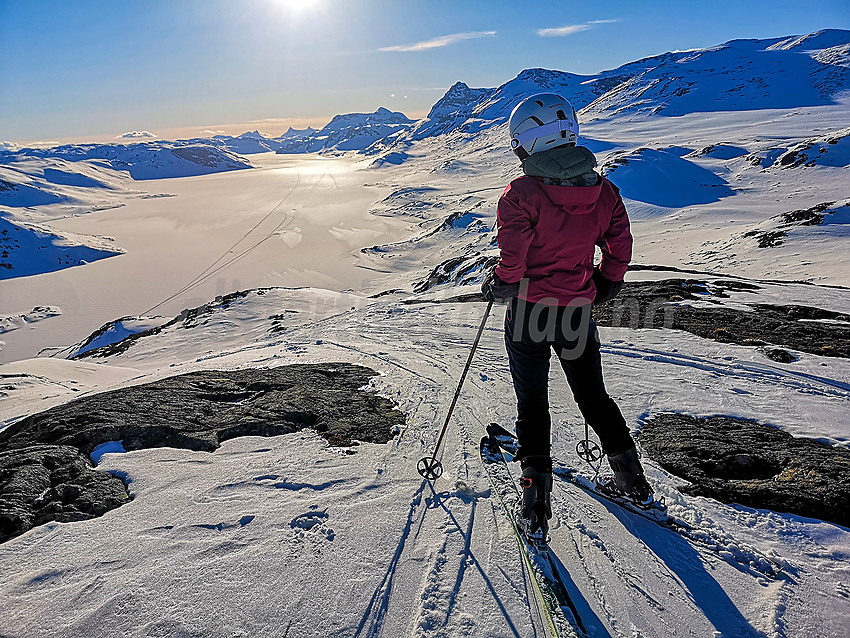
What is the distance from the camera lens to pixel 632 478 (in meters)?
3.52

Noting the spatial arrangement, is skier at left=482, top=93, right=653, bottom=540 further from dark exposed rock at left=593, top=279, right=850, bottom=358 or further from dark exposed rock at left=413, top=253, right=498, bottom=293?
dark exposed rock at left=413, top=253, right=498, bottom=293

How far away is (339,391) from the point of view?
727 cm

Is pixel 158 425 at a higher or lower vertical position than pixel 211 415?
higher

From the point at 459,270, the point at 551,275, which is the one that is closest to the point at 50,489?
the point at 551,275

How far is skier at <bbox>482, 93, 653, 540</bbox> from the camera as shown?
3.04 m

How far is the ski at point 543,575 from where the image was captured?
103 inches

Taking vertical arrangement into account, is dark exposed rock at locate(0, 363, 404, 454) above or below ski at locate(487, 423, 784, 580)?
below

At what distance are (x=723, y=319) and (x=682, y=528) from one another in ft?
25.8

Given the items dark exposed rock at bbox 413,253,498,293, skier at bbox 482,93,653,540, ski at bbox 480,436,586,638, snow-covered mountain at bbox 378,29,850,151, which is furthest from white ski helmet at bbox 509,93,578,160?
snow-covered mountain at bbox 378,29,850,151

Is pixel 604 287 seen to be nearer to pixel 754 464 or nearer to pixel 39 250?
pixel 754 464

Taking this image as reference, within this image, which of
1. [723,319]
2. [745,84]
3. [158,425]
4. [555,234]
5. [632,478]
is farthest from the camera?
[745,84]

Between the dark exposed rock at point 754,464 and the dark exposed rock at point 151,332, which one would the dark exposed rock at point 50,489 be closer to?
the dark exposed rock at point 754,464

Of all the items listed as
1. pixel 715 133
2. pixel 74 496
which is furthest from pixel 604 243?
pixel 715 133

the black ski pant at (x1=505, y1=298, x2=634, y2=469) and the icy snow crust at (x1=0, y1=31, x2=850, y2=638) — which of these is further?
the black ski pant at (x1=505, y1=298, x2=634, y2=469)
